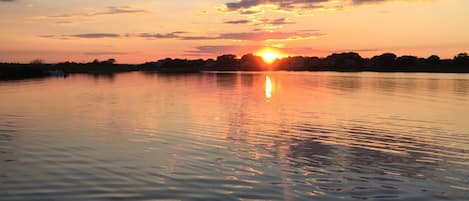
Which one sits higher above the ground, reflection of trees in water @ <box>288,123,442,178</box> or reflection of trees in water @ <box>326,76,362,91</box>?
reflection of trees in water @ <box>326,76,362,91</box>

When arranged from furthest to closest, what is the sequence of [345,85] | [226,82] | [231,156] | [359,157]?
1. [226,82]
2. [345,85]
3. [359,157]
4. [231,156]

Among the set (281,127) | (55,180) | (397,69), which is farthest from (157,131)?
(397,69)

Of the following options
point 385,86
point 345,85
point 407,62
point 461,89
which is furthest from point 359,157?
point 407,62

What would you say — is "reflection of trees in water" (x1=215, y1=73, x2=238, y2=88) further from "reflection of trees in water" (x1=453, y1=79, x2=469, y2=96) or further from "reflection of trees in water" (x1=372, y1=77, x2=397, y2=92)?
"reflection of trees in water" (x1=453, y1=79, x2=469, y2=96)

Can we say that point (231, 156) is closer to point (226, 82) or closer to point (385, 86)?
point (385, 86)

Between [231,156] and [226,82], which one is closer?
[231,156]

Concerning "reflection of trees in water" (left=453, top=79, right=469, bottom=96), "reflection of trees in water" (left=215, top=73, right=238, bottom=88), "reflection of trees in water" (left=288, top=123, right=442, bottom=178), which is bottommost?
"reflection of trees in water" (left=288, top=123, right=442, bottom=178)

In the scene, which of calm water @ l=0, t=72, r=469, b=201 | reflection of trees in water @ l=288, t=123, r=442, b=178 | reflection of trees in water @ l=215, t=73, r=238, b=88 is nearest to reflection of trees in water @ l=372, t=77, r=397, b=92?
reflection of trees in water @ l=215, t=73, r=238, b=88

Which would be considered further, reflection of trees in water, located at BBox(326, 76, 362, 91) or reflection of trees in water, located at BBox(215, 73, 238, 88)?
reflection of trees in water, located at BBox(215, 73, 238, 88)

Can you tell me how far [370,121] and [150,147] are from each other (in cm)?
1468

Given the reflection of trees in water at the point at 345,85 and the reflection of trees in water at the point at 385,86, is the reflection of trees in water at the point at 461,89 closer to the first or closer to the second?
the reflection of trees in water at the point at 385,86

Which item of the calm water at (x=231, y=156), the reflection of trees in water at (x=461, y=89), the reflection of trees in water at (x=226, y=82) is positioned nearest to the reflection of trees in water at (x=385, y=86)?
the reflection of trees in water at (x=461, y=89)

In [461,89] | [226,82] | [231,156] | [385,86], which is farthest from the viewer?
[226,82]

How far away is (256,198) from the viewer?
446 inches
